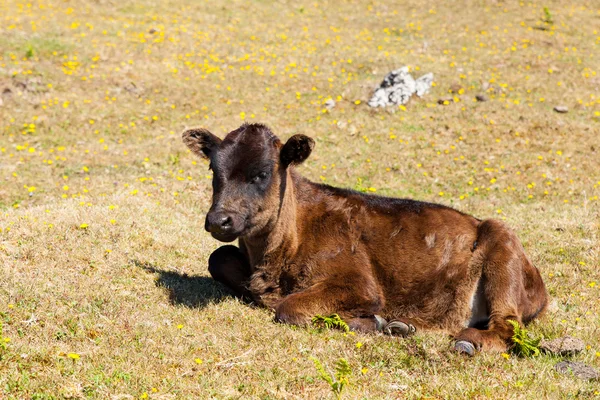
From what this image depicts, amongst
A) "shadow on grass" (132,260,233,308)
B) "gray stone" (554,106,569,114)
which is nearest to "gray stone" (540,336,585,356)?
"shadow on grass" (132,260,233,308)

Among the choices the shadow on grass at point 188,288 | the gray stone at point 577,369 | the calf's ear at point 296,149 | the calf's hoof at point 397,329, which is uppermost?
the calf's ear at point 296,149

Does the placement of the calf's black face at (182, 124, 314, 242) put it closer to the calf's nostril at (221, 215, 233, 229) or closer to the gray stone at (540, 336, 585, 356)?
the calf's nostril at (221, 215, 233, 229)

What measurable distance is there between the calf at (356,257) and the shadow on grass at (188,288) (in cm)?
23

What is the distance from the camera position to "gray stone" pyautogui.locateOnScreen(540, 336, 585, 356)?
23.0 ft

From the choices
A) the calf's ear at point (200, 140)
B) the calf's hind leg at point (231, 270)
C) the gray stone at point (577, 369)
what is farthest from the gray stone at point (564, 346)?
the calf's ear at point (200, 140)

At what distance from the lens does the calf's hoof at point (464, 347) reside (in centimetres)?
694

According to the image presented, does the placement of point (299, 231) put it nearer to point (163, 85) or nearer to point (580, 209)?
point (580, 209)

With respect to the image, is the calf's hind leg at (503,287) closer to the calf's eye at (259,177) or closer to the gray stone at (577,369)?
the gray stone at (577,369)

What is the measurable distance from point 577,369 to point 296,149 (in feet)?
13.3

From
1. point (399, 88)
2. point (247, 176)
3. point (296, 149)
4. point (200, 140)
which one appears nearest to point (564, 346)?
point (296, 149)

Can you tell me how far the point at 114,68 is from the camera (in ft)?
74.7

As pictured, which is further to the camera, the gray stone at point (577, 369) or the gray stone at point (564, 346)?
the gray stone at point (564, 346)

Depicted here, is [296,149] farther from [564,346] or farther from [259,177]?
[564,346]

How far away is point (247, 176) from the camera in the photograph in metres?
7.68
